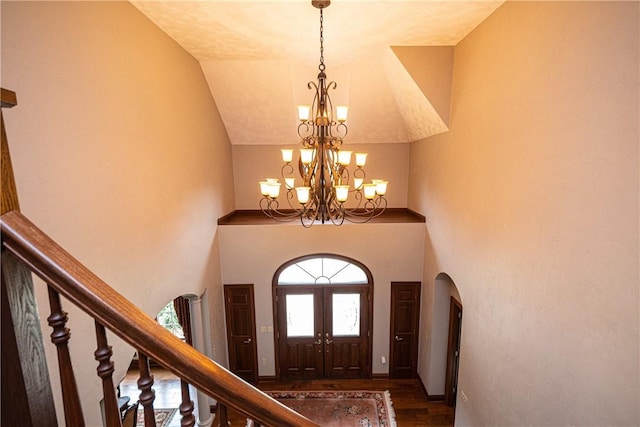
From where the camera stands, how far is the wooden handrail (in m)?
0.76

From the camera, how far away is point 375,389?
569 cm

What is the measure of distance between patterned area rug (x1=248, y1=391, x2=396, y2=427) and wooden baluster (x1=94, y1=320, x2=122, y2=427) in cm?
481

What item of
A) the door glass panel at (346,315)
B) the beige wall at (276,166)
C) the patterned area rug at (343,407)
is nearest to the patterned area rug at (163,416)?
the patterned area rug at (343,407)

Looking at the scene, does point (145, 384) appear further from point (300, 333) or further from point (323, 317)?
point (300, 333)

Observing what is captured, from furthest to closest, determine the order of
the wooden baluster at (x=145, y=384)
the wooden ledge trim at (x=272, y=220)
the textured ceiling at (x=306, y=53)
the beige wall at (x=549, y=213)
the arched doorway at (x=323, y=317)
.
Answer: the arched doorway at (x=323, y=317), the wooden ledge trim at (x=272, y=220), the textured ceiling at (x=306, y=53), the beige wall at (x=549, y=213), the wooden baluster at (x=145, y=384)

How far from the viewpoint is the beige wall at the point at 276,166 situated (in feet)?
21.0

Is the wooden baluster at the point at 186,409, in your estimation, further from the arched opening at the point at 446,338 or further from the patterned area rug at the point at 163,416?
the patterned area rug at the point at 163,416

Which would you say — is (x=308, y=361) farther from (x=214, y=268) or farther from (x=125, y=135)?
(x=125, y=135)

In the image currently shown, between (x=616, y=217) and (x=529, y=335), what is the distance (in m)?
1.30

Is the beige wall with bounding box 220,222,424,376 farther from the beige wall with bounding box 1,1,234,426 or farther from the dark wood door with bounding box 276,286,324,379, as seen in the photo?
the beige wall with bounding box 1,1,234,426

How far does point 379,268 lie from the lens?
222 inches

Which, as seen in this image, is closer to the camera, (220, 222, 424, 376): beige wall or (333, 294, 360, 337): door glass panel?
(220, 222, 424, 376): beige wall

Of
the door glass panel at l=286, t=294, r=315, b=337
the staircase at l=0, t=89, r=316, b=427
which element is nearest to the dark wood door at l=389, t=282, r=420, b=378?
the door glass panel at l=286, t=294, r=315, b=337

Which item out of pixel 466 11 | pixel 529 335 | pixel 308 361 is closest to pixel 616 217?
pixel 529 335
